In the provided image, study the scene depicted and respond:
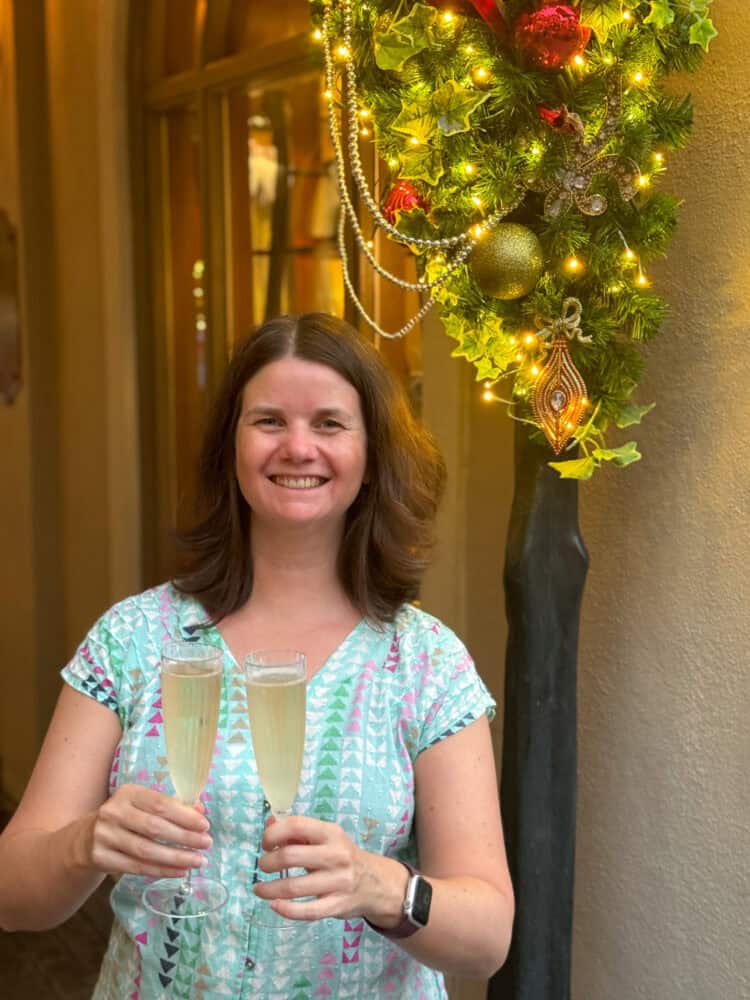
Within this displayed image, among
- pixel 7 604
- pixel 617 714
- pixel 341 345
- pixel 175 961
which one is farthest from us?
pixel 7 604

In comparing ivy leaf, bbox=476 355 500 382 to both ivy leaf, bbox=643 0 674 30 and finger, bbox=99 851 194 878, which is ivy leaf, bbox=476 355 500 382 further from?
finger, bbox=99 851 194 878

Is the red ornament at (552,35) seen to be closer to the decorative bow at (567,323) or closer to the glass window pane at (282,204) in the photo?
the decorative bow at (567,323)

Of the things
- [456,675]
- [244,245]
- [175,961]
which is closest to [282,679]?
[456,675]

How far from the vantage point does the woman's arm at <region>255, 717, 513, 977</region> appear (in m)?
1.13

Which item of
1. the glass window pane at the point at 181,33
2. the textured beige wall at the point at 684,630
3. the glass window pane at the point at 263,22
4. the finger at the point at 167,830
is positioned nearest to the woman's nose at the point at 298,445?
the finger at the point at 167,830

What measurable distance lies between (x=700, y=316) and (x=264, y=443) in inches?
30.4

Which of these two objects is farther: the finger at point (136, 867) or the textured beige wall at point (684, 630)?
the textured beige wall at point (684, 630)

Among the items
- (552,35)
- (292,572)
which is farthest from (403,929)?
(552,35)

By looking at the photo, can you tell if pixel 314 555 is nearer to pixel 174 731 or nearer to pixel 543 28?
pixel 174 731

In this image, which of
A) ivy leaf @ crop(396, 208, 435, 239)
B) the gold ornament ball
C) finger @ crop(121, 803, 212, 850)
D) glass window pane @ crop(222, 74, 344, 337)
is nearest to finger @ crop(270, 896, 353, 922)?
finger @ crop(121, 803, 212, 850)

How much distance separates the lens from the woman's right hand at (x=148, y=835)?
1.17m

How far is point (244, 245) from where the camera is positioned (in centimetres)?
368

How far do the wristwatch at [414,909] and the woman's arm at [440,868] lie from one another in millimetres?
10

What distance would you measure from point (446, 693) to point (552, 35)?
33.4 inches
